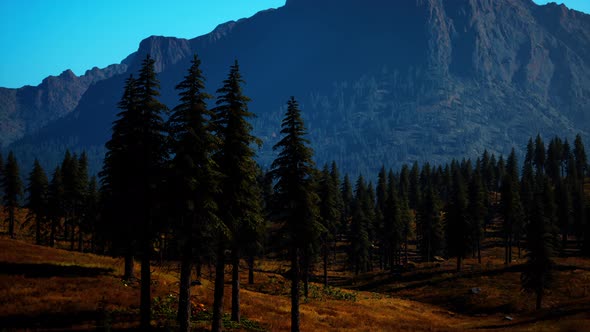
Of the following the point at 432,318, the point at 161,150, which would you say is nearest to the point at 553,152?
the point at 432,318

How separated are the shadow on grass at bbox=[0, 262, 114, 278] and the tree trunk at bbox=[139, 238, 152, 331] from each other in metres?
10.2

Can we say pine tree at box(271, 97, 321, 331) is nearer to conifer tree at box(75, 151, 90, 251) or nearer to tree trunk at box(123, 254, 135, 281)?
tree trunk at box(123, 254, 135, 281)

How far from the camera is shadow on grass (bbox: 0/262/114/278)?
32.8 meters

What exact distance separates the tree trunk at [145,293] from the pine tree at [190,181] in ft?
6.66

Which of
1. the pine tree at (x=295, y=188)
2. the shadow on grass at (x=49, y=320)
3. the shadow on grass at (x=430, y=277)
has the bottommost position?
the shadow on grass at (x=430, y=277)

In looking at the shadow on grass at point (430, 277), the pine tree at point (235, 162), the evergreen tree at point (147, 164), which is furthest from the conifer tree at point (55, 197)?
the pine tree at point (235, 162)

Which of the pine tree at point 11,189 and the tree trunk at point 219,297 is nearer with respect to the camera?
the tree trunk at point 219,297

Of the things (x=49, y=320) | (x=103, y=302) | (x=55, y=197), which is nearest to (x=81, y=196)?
(x=55, y=197)

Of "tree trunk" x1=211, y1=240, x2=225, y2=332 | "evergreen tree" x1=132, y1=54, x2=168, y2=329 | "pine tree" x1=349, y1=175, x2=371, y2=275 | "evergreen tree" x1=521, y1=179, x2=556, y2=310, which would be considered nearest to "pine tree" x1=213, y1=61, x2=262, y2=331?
"tree trunk" x1=211, y1=240, x2=225, y2=332

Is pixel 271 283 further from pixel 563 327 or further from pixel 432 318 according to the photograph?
pixel 563 327

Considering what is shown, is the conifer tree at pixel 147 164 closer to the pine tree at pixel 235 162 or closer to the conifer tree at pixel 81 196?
the pine tree at pixel 235 162

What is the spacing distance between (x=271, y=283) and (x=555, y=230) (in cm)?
5059

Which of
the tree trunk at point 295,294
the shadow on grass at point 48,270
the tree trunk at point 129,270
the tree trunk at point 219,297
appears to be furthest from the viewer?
the tree trunk at point 129,270

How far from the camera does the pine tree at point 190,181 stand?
24844mm
